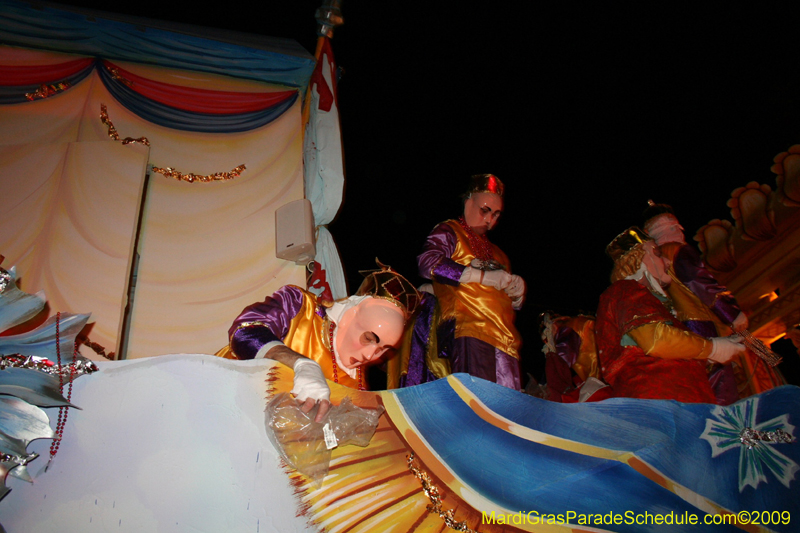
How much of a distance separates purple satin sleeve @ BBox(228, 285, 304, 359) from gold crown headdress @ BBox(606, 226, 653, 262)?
6.38 ft

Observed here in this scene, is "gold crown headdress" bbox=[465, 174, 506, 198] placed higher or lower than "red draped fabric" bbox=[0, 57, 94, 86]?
lower

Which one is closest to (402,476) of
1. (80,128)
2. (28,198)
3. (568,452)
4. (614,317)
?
(568,452)

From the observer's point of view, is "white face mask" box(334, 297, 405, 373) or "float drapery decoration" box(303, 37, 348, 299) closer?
"white face mask" box(334, 297, 405, 373)

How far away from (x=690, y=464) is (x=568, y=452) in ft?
1.38

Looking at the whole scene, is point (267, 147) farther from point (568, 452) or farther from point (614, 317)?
point (568, 452)

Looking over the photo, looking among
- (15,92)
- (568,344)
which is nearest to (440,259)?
(568,344)

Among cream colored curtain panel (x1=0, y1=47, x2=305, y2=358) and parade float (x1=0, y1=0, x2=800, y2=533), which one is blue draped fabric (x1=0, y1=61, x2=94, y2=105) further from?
parade float (x1=0, y1=0, x2=800, y2=533)

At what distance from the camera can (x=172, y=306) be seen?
3146 millimetres

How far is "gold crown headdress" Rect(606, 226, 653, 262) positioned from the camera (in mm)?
3420

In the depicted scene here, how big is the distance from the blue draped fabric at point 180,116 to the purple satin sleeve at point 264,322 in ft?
5.78

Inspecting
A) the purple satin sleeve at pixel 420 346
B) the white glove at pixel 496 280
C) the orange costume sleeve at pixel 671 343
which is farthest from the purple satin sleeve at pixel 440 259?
the orange costume sleeve at pixel 671 343

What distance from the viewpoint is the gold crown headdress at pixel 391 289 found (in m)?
2.48

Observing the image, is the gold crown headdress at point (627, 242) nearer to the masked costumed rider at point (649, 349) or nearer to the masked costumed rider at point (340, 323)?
the masked costumed rider at point (649, 349)

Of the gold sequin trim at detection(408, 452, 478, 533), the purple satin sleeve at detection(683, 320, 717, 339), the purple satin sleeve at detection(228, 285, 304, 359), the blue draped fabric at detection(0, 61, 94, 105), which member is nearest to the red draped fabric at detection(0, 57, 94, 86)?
the blue draped fabric at detection(0, 61, 94, 105)
